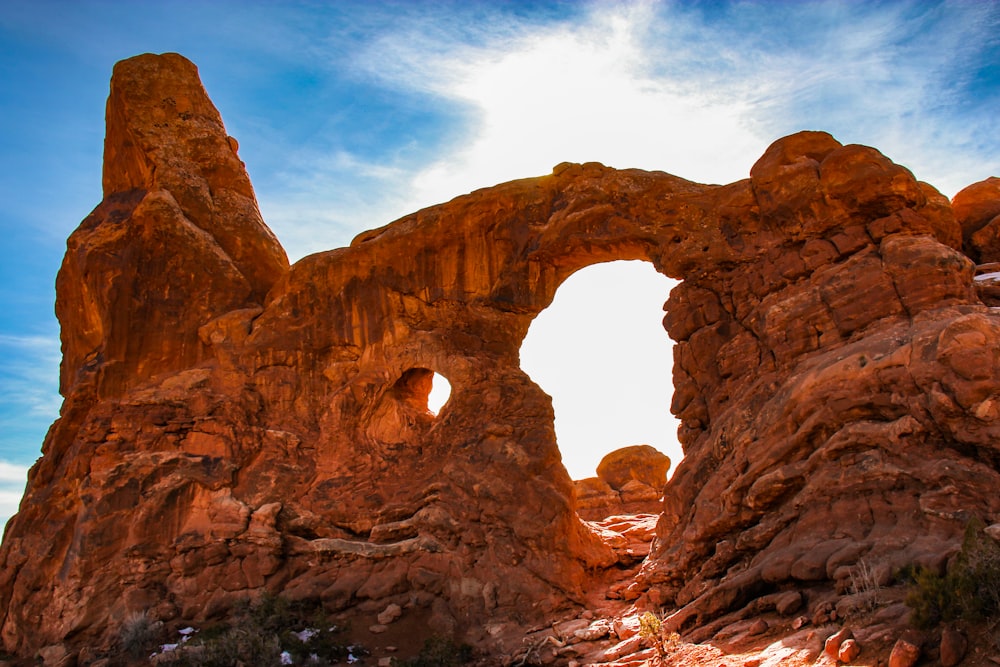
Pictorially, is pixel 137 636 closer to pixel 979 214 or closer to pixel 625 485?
pixel 625 485

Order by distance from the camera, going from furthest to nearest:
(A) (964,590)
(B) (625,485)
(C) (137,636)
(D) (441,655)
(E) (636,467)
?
(E) (636,467)
(B) (625,485)
(C) (137,636)
(D) (441,655)
(A) (964,590)

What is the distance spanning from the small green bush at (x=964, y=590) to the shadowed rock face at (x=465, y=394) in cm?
148

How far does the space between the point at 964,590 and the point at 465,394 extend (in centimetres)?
1127

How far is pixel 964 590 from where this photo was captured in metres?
7.71

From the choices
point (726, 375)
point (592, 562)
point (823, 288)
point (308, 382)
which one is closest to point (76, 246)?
point (308, 382)

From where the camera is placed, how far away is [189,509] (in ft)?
56.5

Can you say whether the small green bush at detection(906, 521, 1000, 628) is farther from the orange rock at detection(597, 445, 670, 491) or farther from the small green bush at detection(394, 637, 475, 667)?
the orange rock at detection(597, 445, 670, 491)

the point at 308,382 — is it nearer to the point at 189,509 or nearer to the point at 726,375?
the point at 189,509

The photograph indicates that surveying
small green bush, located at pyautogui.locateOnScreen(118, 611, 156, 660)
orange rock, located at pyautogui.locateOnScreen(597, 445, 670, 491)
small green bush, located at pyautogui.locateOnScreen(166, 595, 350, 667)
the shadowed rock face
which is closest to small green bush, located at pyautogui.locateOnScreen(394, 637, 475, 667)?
the shadowed rock face

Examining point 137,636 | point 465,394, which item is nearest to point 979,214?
point 465,394

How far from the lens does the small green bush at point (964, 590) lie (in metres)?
7.64

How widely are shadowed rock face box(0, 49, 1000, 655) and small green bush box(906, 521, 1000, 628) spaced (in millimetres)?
1483

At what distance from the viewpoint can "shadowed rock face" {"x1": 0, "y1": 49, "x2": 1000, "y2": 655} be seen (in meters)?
11.6

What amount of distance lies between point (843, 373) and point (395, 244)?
10.7 metres
